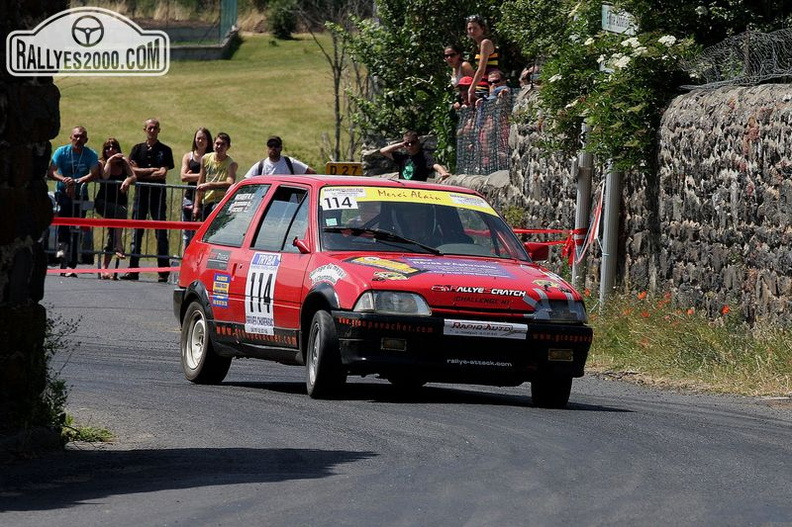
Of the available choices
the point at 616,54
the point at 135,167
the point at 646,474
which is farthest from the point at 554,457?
the point at 135,167

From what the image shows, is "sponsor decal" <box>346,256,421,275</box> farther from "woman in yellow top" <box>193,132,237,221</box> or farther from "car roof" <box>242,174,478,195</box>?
"woman in yellow top" <box>193,132,237,221</box>

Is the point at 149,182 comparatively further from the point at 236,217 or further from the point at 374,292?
the point at 374,292

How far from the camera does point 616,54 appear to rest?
17.6 metres

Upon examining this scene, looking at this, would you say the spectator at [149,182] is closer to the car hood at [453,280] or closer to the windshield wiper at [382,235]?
the windshield wiper at [382,235]

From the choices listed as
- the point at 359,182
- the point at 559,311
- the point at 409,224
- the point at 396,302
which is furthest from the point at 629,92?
the point at 396,302

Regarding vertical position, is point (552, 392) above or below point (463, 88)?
below

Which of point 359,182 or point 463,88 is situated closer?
point 359,182

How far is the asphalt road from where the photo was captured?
7.25m

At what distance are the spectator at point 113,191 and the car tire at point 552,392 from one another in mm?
13662

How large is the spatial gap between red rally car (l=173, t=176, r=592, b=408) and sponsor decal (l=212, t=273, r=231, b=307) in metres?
0.01

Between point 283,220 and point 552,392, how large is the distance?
2.51 m

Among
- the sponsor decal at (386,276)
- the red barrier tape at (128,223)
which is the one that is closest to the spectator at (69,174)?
the red barrier tape at (128,223)

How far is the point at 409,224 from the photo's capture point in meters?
12.3

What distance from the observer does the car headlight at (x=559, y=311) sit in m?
11.3
